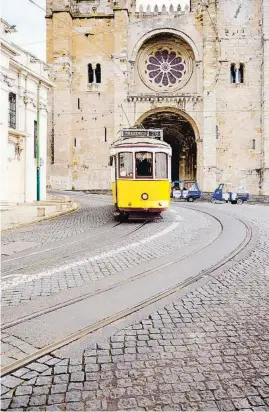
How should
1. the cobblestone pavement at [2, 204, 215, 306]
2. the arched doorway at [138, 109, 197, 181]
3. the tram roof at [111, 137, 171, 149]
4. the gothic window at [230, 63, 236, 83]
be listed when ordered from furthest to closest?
the arched doorway at [138, 109, 197, 181]
the gothic window at [230, 63, 236, 83]
the tram roof at [111, 137, 171, 149]
the cobblestone pavement at [2, 204, 215, 306]

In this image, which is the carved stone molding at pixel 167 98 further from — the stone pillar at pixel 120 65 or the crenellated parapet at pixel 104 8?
the crenellated parapet at pixel 104 8

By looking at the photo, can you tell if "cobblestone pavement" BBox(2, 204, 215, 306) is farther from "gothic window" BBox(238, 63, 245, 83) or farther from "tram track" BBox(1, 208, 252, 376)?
"gothic window" BBox(238, 63, 245, 83)

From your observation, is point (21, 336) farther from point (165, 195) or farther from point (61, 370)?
point (165, 195)

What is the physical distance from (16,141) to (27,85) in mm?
3137

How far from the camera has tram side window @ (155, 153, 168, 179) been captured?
45.9 ft

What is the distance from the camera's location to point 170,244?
30.7 feet

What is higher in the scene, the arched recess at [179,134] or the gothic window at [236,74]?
the gothic window at [236,74]

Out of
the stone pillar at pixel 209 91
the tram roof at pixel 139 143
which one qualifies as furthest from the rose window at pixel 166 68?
the tram roof at pixel 139 143

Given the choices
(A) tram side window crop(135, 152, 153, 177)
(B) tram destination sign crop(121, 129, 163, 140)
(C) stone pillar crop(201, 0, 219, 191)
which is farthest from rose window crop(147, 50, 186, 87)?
(A) tram side window crop(135, 152, 153, 177)

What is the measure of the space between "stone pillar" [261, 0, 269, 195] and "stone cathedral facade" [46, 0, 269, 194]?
76 millimetres

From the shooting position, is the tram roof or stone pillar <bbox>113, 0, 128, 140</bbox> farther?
stone pillar <bbox>113, 0, 128, 140</bbox>

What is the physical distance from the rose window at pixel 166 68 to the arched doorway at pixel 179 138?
2.88m

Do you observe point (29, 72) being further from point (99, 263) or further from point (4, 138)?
point (99, 263)

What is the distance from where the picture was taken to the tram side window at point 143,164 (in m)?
13.8
